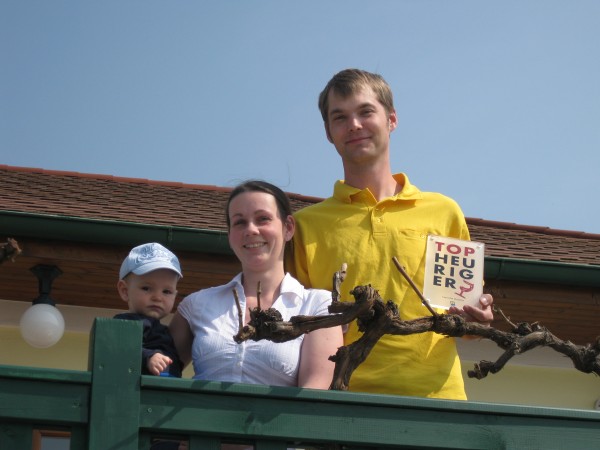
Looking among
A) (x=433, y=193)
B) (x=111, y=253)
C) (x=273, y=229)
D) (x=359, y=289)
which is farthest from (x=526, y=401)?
(x=359, y=289)

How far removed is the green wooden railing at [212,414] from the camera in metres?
2.95

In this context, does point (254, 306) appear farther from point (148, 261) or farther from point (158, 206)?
point (158, 206)

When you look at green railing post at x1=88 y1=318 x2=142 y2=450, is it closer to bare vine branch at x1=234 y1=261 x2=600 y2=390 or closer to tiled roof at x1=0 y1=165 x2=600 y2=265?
bare vine branch at x1=234 y1=261 x2=600 y2=390

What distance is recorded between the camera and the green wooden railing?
295 cm

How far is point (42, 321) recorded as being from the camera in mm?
6770

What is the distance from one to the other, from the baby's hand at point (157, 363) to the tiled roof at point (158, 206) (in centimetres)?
357

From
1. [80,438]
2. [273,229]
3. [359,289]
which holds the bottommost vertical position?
[80,438]

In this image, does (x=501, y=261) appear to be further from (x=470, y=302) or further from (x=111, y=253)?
(x=470, y=302)

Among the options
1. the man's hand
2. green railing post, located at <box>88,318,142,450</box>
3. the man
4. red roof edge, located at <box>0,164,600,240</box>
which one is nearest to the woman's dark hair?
the man

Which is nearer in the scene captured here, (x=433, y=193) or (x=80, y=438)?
(x=80, y=438)

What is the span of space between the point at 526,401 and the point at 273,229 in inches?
202

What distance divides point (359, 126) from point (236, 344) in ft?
3.50

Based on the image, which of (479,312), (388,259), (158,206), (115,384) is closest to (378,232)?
(388,259)

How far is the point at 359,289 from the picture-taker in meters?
3.15
